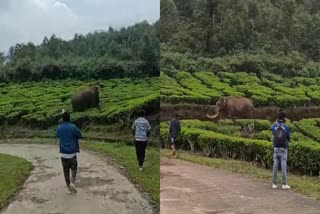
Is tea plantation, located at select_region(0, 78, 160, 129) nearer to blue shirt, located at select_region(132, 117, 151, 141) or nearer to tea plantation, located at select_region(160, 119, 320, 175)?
blue shirt, located at select_region(132, 117, 151, 141)

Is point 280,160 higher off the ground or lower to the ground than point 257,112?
lower

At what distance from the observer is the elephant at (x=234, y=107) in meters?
5.14

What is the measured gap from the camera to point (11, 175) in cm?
331

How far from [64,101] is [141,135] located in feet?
1.86

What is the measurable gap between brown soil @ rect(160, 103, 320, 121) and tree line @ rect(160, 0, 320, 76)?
50 cm

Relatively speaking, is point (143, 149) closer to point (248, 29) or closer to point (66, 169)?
point (66, 169)

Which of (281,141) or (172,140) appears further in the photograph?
(172,140)

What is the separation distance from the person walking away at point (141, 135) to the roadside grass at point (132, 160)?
0.04 meters

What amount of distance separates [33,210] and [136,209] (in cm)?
62

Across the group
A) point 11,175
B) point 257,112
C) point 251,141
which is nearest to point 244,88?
point 257,112

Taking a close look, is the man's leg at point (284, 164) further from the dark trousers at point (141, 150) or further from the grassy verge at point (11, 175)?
the grassy verge at point (11, 175)

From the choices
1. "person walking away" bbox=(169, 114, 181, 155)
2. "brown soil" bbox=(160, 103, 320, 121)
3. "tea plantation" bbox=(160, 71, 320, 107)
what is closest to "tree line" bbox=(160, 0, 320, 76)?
"tea plantation" bbox=(160, 71, 320, 107)

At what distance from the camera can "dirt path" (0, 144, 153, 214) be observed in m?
3.20

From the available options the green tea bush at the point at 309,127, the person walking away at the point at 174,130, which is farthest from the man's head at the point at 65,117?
the green tea bush at the point at 309,127
